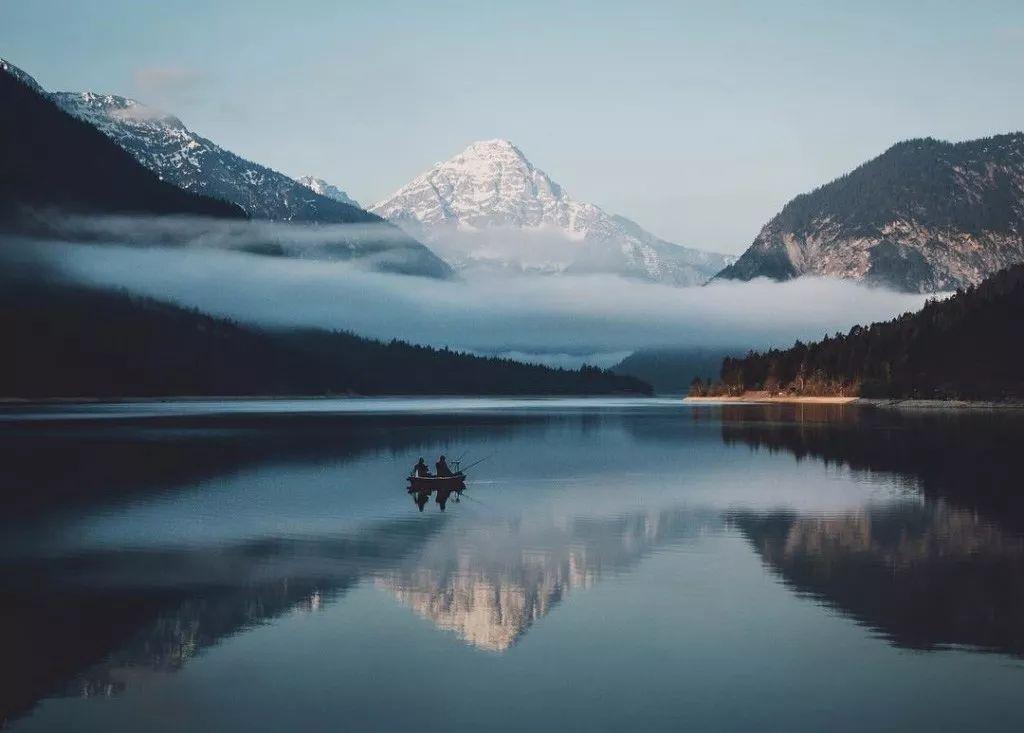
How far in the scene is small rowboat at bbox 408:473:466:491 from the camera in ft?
271

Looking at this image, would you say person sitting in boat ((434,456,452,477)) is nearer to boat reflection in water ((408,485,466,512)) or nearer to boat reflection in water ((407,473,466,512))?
boat reflection in water ((407,473,466,512))

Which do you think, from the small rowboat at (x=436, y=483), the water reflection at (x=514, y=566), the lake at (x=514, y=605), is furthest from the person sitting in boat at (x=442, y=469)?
the water reflection at (x=514, y=566)

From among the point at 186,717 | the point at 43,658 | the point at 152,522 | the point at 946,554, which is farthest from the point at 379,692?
the point at 152,522

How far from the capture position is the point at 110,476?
93.6 m

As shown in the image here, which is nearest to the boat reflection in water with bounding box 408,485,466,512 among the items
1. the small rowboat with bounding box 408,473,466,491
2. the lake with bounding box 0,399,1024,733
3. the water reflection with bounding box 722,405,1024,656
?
the small rowboat with bounding box 408,473,466,491

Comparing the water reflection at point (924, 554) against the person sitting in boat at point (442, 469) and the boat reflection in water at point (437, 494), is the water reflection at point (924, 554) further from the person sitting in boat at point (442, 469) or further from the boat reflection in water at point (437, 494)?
the person sitting in boat at point (442, 469)

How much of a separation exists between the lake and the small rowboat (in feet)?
5.06

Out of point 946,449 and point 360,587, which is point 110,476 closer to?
point 360,587

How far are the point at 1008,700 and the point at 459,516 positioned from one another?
4498 centimetres

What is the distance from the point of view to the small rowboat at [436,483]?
82500 millimetres

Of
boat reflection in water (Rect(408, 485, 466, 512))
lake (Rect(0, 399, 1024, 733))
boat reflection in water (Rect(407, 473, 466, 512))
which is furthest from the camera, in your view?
boat reflection in water (Rect(407, 473, 466, 512))

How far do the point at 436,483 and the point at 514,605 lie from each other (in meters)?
41.9

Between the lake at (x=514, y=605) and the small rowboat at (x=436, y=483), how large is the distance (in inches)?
60.7

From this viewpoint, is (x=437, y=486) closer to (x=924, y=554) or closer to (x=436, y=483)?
(x=436, y=483)
